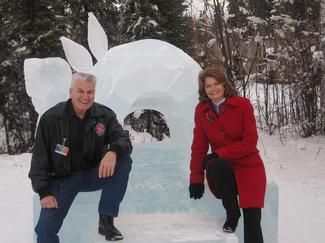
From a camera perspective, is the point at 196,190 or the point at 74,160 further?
the point at 196,190

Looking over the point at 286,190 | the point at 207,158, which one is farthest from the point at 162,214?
the point at 286,190

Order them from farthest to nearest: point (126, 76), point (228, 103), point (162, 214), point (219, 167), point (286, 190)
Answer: point (286, 190) → point (126, 76) → point (162, 214) → point (228, 103) → point (219, 167)

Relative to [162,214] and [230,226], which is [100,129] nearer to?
[162,214]

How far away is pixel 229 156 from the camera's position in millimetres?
3021

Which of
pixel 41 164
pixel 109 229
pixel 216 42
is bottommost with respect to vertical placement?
pixel 109 229

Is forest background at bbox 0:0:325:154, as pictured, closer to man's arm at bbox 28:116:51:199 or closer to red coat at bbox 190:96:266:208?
red coat at bbox 190:96:266:208

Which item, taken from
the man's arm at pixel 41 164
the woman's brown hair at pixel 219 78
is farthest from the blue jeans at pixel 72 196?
the woman's brown hair at pixel 219 78

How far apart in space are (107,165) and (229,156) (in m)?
0.83

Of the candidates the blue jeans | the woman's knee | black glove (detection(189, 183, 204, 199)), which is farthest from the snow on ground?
the blue jeans

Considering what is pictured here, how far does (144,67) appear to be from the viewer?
3895 millimetres

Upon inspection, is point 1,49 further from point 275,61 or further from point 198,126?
point 198,126

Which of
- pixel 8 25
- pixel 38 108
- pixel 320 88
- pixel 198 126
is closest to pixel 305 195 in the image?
pixel 320 88

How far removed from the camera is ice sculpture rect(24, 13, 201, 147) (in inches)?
144

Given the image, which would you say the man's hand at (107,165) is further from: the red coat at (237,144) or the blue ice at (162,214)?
the red coat at (237,144)
